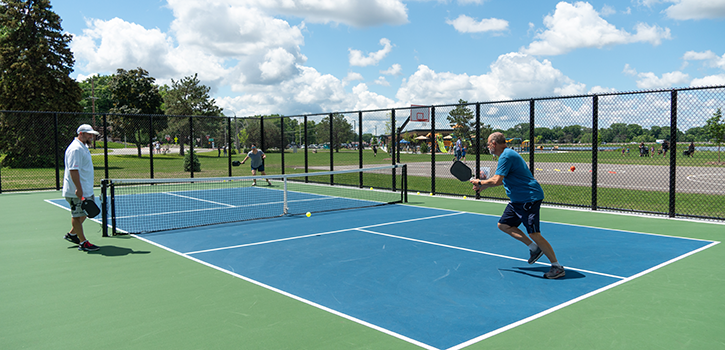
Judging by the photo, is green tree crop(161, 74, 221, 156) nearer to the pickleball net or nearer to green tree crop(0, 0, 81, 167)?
green tree crop(0, 0, 81, 167)

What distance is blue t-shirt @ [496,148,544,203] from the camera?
587 centimetres

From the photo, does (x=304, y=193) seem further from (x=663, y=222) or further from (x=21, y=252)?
(x=663, y=222)

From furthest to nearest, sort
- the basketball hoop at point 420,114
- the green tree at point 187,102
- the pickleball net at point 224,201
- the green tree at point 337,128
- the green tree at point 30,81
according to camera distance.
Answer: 1. the green tree at point 187,102
2. the green tree at point 30,81
3. the green tree at point 337,128
4. the basketball hoop at point 420,114
5. the pickleball net at point 224,201

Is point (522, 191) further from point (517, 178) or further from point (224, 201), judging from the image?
point (224, 201)

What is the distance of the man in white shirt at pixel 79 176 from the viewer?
24.1 feet

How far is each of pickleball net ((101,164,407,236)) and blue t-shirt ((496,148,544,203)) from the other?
6.64 m

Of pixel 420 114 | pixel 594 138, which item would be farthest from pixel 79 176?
pixel 420 114

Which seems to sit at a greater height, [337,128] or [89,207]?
[337,128]

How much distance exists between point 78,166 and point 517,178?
6554mm

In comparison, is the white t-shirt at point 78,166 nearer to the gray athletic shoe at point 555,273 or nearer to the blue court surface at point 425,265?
the blue court surface at point 425,265

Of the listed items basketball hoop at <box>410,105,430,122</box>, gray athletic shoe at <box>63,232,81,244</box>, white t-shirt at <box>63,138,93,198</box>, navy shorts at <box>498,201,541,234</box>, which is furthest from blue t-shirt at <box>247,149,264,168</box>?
navy shorts at <box>498,201,541,234</box>

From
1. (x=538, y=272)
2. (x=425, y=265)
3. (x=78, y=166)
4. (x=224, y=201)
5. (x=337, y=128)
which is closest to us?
(x=538, y=272)

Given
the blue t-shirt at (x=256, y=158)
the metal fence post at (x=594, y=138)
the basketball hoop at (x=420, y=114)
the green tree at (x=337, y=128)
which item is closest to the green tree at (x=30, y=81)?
the green tree at (x=337, y=128)

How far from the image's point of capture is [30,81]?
31766mm
